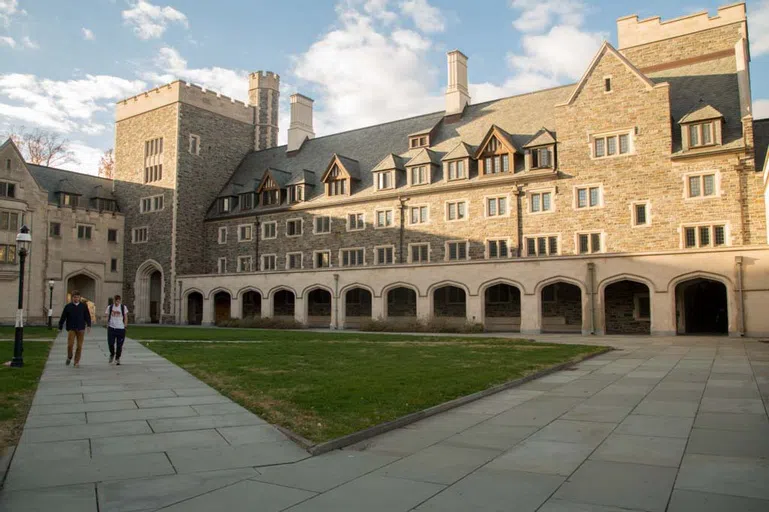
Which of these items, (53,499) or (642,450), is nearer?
(53,499)

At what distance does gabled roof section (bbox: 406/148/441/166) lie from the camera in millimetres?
36688

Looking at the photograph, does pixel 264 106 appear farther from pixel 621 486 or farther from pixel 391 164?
pixel 621 486

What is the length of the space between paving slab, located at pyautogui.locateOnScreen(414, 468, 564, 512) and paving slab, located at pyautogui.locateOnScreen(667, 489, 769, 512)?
3.03ft

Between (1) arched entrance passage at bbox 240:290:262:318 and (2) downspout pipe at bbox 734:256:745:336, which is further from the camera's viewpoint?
(1) arched entrance passage at bbox 240:290:262:318

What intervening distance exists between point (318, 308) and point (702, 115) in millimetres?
24796

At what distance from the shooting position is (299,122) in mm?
49219

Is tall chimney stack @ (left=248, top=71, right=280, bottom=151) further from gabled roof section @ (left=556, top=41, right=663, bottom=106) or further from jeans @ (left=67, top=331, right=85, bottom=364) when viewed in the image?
jeans @ (left=67, top=331, right=85, bottom=364)

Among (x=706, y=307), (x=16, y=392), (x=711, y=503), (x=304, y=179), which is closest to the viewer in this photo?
(x=711, y=503)

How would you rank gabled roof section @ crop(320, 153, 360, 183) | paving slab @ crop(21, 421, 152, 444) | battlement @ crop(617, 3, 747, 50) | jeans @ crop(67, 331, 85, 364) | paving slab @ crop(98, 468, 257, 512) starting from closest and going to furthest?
paving slab @ crop(98, 468, 257, 512)
paving slab @ crop(21, 421, 152, 444)
jeans @ crop(67, 331, 85, 364)
battlement @ crop(617, 3, 747, 50)
gabled roof section @ crop(320, 153, 360, 183)

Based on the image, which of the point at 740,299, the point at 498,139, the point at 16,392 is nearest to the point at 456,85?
the point at 498,139

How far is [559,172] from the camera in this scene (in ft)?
105

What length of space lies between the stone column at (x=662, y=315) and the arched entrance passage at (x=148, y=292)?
3449 cm

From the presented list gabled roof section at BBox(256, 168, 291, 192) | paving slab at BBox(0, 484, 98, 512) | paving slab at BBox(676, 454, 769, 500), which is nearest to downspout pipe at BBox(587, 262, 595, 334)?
paving slab at BBox(676, 454, 769, 500)

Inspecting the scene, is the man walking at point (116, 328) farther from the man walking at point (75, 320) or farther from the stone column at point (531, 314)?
the stone column at point (531, 314)
